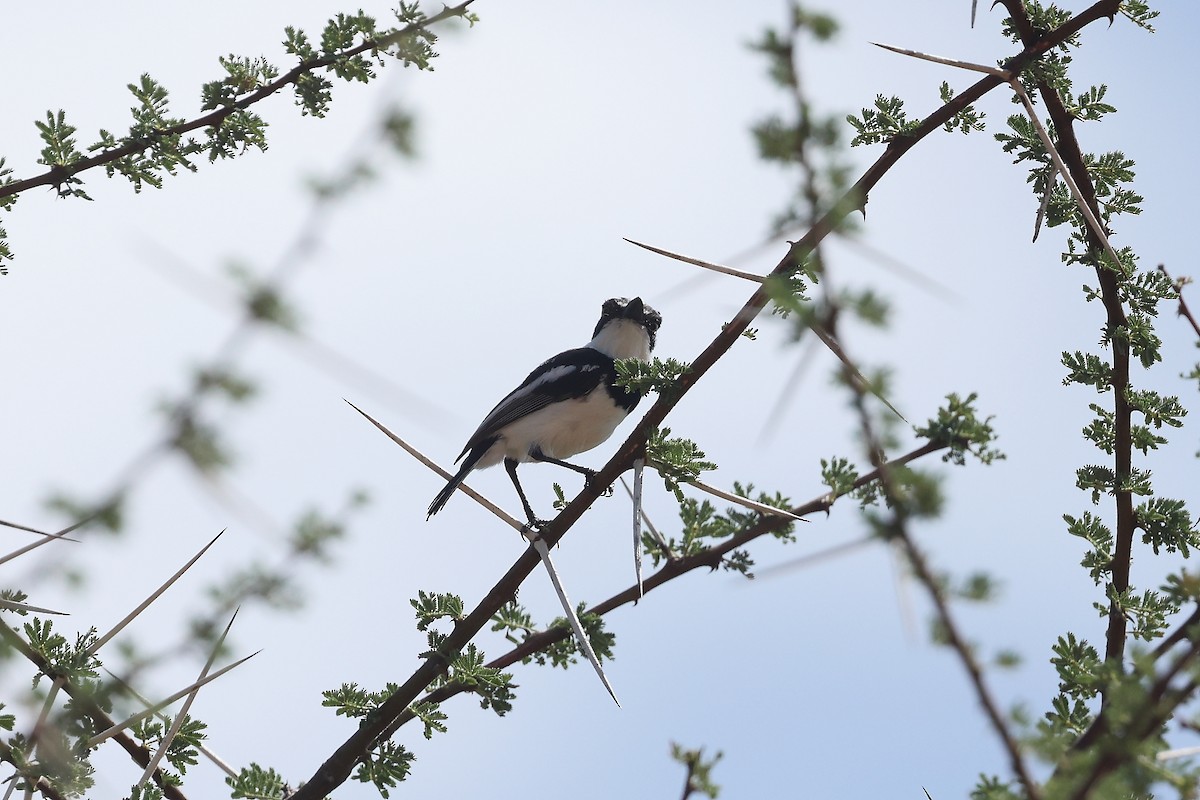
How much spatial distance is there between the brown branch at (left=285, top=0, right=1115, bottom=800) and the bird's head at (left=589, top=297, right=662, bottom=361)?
4.83 meters

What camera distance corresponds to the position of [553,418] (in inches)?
335

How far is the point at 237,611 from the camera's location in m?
3.16

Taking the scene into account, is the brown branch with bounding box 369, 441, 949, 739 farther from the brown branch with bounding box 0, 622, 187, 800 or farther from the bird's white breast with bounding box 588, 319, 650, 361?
the bird's white breast with bounding box 588, 319, 650, 361

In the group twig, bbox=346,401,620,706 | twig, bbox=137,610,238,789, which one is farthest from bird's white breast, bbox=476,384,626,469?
twig, bbox=137,610,238,789

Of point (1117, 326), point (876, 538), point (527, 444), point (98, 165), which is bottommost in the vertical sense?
point (876, 538)

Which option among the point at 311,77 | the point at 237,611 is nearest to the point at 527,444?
the point at 311,77

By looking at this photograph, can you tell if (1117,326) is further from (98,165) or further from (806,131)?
(98,165)

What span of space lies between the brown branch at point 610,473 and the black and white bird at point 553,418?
11.6ft

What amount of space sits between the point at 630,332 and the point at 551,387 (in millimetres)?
1075

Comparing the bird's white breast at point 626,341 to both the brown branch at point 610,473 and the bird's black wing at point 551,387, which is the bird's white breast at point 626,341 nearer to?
the bird's black wing at point 551,387

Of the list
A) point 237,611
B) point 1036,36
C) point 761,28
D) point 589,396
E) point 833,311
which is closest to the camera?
point 833,311

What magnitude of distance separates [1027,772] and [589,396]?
6.40 m

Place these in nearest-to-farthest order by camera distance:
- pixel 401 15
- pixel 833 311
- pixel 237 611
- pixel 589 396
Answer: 1. pixel 833 311
2. pixel 237 611
3. pixel 401 15
4. pixel 589 396

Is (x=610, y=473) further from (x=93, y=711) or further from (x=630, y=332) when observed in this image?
(x=630, y=332)
